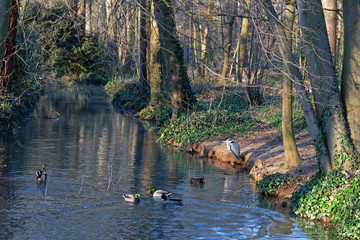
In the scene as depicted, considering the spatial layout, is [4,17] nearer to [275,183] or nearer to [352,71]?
[352,71]

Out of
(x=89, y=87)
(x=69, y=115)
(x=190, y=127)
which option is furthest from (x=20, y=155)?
(x=89, y=87)

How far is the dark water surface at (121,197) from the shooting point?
10.4m

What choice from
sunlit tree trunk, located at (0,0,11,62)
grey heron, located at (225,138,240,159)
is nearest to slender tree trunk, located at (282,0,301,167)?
grey heron, located at (225,138,240,159)

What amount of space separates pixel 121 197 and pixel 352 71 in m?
6.28

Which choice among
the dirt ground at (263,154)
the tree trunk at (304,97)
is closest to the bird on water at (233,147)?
the dirt ground at (263,154)

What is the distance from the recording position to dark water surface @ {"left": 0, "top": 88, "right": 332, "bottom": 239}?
10430 millimetres

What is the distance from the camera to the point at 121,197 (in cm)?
1288

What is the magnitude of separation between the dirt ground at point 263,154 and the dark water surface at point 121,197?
79 cm

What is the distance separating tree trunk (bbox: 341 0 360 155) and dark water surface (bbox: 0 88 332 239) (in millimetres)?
2500

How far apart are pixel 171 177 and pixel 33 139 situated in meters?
8.27

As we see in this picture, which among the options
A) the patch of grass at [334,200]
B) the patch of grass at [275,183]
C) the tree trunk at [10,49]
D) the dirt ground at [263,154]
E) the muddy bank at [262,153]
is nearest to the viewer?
the patch of grass at [334,200]

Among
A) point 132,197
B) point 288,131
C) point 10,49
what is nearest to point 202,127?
point 288,131

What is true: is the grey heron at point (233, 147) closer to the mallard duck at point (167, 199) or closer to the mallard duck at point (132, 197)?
the mallard duck at point (167, 199)

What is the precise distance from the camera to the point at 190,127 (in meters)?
23.0
